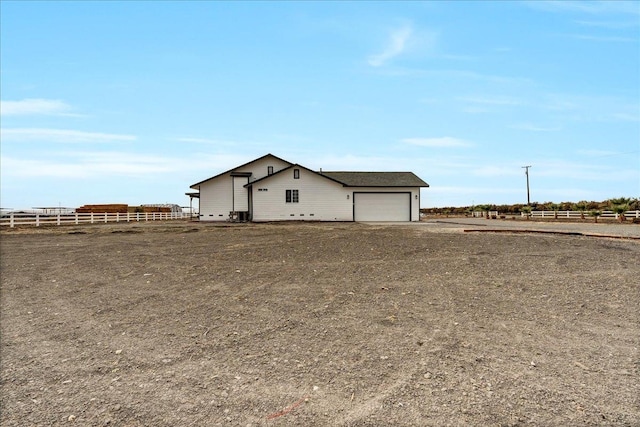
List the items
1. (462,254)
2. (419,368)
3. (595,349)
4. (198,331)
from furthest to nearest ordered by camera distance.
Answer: (462,254)
(198,331)
(595,349)
(419,368)

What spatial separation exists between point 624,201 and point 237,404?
4530cm

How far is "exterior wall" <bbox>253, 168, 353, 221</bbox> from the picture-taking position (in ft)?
109

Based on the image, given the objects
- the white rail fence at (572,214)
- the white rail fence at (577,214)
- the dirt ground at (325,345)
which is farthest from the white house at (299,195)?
the dirt ground at (325,345)

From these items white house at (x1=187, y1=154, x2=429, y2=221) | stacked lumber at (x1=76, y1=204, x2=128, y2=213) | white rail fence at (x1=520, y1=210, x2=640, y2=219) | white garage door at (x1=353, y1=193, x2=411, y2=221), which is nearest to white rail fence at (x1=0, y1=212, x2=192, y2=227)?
white house at (x1=187, y1=154, x2=429, y2=221)

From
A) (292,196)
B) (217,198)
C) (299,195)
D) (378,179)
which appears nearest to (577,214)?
(378,179)

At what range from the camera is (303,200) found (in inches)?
1331

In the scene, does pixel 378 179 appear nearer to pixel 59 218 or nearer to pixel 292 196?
pixel 292 196

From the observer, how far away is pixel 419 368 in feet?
12.7

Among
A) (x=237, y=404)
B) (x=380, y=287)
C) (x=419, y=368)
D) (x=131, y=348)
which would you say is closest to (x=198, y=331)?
(x=131, y=348)

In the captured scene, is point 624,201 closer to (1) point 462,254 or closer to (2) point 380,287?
(1) point 462,254

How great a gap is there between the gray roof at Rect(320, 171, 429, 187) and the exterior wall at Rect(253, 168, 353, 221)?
129 cm

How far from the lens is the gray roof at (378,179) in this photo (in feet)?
113

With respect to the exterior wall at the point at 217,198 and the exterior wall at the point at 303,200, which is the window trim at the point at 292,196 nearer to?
the exterior wall at the point at 303,200

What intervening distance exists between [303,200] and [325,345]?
29.4 metres
